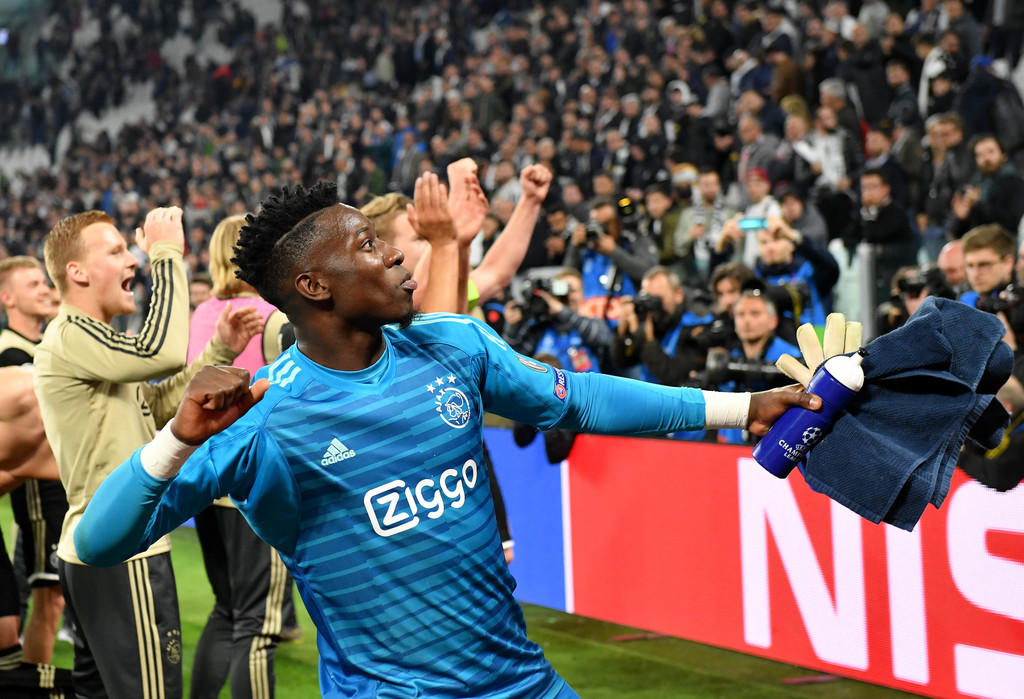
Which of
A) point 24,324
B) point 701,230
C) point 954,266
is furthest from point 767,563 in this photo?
point 701,230

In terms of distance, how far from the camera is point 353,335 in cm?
230

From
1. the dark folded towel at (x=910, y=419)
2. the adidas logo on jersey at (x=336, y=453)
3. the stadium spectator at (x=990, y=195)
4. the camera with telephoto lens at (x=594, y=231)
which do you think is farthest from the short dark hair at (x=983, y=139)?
the adidas logo on jersey at (x=336, y=453)

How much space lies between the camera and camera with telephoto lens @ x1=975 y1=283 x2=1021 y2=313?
5312 mm

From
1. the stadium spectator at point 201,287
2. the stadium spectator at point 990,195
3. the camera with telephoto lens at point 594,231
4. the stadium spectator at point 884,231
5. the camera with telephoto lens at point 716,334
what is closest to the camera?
the camera with telephoto lens at point 716,334

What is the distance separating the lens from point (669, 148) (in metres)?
11.6

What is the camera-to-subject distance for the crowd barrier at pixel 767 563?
13.5 feet

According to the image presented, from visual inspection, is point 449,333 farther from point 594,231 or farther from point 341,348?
point 594,231

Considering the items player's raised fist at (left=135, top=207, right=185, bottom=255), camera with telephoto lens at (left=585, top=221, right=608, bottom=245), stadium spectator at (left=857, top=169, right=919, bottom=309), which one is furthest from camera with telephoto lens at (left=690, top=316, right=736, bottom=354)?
player's raised fist at (left=135, top=207, right=185, bottom=255)

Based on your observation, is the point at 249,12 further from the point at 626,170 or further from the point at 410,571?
the point at 410,571

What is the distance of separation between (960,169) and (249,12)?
20.7m

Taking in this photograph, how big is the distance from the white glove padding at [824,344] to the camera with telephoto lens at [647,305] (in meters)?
4.53

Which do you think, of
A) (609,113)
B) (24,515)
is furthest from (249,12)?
(24,515)

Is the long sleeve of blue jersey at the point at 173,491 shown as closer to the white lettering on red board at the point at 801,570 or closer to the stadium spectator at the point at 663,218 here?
the white lettering on red board at the point at 801,570

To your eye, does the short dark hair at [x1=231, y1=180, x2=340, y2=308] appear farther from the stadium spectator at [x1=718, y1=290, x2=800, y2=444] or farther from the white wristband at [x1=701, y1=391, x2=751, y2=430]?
the stadium spectator at [x1=718, y1=290, x2=800, y2=444]
